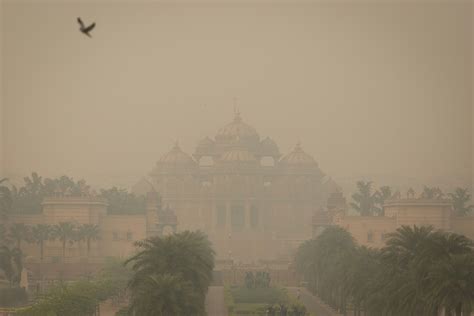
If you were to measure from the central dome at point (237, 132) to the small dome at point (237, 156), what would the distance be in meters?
7.45

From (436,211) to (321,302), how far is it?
1514 inches

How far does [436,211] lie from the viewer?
133 m

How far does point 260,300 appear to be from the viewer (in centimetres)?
9412

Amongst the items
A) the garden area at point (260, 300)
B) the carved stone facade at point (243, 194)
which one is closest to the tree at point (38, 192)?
the carved stone facade at point (243, 194)

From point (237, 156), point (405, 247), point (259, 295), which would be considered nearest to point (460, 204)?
point (237, 156)

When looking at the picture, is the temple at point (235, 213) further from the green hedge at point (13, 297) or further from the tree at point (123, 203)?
the green hedge at point (13, 297)

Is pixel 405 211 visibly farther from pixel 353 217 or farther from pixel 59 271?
pixel 59 271

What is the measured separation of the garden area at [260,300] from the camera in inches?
3164

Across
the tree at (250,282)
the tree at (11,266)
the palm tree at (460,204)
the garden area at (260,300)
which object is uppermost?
the palm tree at (460,204)

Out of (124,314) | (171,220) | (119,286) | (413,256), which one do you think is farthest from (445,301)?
(171,220)

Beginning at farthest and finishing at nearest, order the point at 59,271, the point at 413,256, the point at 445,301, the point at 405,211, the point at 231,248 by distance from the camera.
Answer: the point at 231,248 → the point at 405,211 → the point at 59,271 → the point at 413,256 → the point at 445,301

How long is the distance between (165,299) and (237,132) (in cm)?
11168

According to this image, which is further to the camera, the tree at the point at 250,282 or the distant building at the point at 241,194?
the distant building at the point at 241,194

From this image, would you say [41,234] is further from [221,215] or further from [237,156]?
[237,156]
